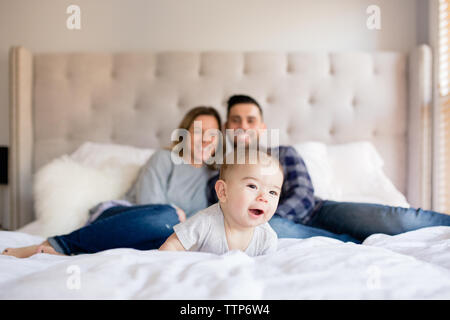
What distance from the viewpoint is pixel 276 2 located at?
2.05m

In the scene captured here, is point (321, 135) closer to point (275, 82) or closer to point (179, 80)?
point (275, 82)

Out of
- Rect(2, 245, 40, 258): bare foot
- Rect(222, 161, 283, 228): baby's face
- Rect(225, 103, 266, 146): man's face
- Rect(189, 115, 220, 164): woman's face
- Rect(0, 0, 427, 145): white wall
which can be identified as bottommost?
Rect(2, 245, 40, 258): bare foot

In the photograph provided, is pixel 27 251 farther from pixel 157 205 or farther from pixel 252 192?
pixel 252 192

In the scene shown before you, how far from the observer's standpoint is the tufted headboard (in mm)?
2025

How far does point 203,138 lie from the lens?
1073 mm

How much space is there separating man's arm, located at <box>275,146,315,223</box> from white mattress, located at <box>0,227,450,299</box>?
1.73ft

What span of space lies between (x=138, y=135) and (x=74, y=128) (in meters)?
0.38

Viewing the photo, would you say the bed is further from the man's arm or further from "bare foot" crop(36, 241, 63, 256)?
"bare foot" crop(36, 241, 63, 256)

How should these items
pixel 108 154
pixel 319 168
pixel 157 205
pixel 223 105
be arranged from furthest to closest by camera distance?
pixel 223 105 < pixel 108 154 < pixel 319 168 < pixel 157 205

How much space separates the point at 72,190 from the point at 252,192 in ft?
3.84

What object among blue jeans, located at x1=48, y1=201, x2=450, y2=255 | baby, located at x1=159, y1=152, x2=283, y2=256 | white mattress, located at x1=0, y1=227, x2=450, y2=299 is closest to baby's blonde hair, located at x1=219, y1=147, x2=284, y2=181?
baby, located at x1=159, y1=152, x2=283, y2=256

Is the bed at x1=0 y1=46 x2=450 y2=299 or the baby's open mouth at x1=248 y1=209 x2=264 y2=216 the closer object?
the baby's open mouth at x1=248 y1=209 x2=264 y2=216

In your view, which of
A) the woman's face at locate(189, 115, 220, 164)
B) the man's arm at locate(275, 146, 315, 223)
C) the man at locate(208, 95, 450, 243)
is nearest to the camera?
the woman's face at locate(189, 115, 220, 164)

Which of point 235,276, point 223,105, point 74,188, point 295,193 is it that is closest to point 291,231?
point 295,193
